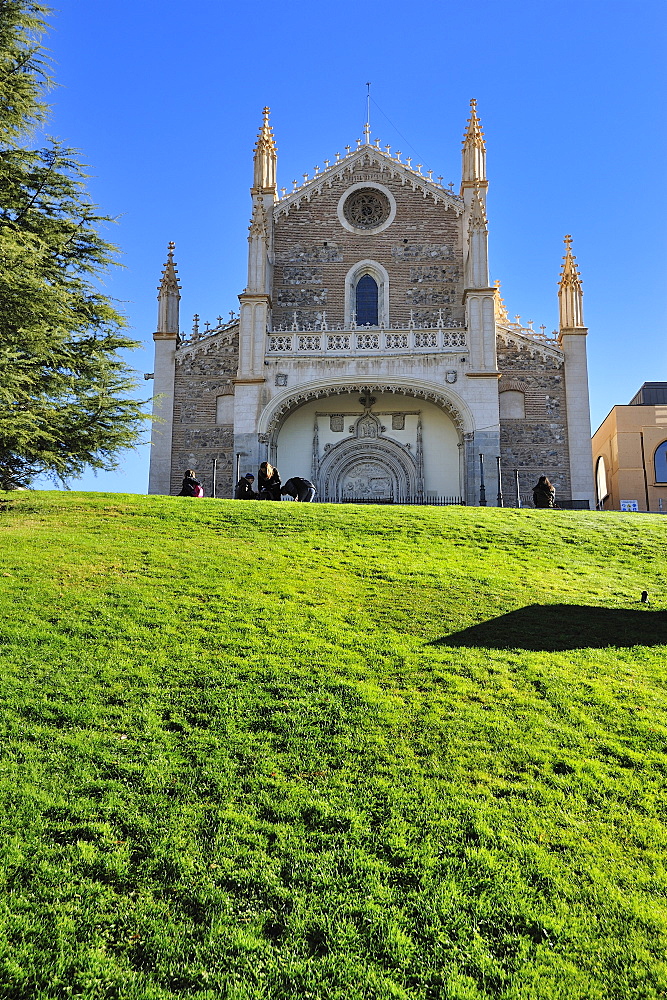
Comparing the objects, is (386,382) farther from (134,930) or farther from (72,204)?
(134,930)

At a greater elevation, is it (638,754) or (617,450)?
(617,450)

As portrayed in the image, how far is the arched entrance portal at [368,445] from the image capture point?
30969mm

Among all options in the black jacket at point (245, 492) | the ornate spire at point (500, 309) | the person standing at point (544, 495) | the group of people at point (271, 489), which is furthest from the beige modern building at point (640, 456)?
A: the black jacket at point (245, 492)

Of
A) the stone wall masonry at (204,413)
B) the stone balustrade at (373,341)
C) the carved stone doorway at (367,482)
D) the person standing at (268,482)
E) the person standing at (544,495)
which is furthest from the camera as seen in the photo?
the stone wall masonry at (204,413)

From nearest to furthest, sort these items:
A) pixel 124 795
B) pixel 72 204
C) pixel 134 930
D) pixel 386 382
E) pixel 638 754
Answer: pixel 134 930 → pixel 124 795 → pixel 638 754 → pixel 72 204 → pixel 386 382

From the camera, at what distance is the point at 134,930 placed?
19.0 ft

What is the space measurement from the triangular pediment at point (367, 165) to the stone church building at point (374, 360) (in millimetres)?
52

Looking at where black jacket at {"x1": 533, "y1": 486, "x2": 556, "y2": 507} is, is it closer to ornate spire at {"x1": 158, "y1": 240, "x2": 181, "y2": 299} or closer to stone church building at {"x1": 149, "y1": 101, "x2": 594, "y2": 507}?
stone church building at {"x1": 149, "y1": 101, "x2": 594, "y2": 507}

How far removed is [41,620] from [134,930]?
516cm

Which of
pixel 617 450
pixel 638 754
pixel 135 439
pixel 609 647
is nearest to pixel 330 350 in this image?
pixel 135 439

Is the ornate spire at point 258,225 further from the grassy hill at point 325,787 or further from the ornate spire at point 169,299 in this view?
the grassy hill at point 325,787

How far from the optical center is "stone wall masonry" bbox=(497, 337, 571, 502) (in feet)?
101

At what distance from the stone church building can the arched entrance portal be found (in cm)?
5

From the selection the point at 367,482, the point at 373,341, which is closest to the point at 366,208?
the point at 373,341
